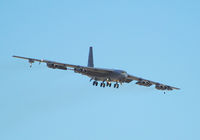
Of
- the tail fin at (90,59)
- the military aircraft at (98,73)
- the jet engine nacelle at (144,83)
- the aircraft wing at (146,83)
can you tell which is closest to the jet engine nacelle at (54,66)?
the military aircraft at (98,73)

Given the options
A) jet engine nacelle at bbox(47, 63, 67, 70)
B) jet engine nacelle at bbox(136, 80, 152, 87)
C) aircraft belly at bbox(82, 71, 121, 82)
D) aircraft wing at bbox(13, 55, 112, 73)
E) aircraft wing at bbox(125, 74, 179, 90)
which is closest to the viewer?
aircraft wing at bbox(13, 55, 112, 73)

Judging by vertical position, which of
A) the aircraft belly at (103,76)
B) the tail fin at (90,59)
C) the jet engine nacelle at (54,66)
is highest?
the tail fin at (90,59)

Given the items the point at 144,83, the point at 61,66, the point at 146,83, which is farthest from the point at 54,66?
the point at 146,83

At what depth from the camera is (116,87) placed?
76812mm

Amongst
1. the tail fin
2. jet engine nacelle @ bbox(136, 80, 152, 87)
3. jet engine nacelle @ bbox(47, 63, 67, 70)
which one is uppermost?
the tail fin

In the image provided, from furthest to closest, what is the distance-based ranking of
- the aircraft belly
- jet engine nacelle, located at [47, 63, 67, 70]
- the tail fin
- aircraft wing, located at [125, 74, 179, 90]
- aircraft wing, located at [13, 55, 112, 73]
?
the tail fin, aircraft wing, located at [125, 74, 179, 90], the aircraft belly, jet engine nacelle, located at [47, 63, 67, 70], aircraft wing, located at [13, 55, 112, 73]

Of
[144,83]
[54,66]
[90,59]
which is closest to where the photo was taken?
[54,66]

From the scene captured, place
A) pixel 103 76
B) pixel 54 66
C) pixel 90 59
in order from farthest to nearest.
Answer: pixel 90 59 → pixel 103 76 → pixel 54 66

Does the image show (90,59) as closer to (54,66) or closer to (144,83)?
(144,83)

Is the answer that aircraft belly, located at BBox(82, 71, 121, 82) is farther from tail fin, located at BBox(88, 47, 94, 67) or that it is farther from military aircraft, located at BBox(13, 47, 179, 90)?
tail fin, located at BBox(88, 47, 94, 67)

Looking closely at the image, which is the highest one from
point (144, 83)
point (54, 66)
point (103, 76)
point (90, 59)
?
point (90, 59)

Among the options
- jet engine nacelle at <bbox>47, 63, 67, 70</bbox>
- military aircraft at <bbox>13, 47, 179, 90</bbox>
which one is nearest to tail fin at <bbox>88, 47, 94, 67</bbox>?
military aircraft at <bbox>13, 47, 179, 90</bbox>

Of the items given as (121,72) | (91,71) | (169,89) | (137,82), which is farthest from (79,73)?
(169,89)

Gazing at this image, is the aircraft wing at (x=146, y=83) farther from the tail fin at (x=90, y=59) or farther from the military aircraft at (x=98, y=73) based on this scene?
the tail fin at (x=90, y=59)
